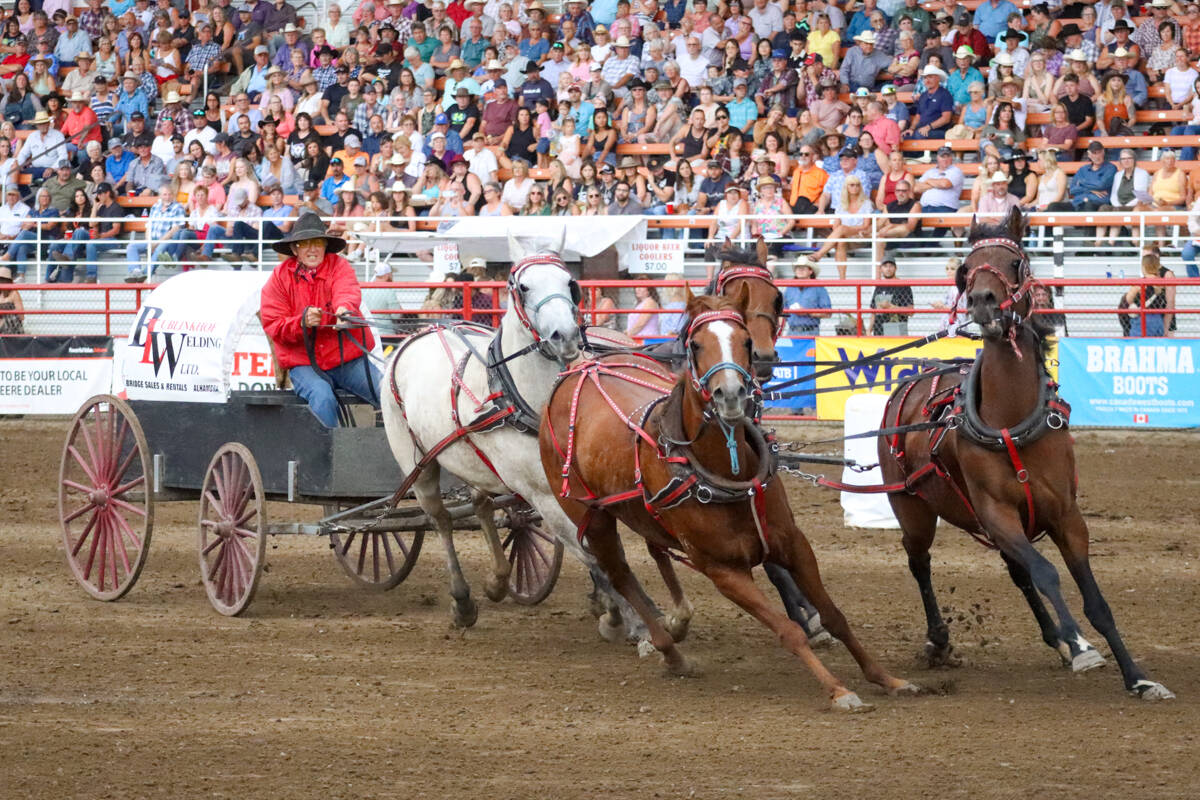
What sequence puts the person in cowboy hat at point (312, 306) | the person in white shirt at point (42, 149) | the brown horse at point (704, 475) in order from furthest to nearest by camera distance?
the person in white shirt at point (42, 149) < the person in cowboy hat at point (312, 306) < the brown horse at point (704, 475)

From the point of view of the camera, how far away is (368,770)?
216 inches

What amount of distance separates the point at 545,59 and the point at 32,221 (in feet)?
24.2

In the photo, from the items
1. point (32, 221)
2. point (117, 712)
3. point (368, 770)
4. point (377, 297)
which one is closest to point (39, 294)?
point (32, 221)

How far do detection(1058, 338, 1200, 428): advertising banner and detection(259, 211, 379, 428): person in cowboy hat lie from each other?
27.3 feet

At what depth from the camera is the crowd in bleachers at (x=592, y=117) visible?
17781 millimetres

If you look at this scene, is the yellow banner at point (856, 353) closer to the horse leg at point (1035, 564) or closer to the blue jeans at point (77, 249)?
the horse leg at point (1035, 564)

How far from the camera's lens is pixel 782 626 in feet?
20.5

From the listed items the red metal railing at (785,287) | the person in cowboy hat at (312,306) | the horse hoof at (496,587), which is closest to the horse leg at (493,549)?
the horse hoof at (496,587)

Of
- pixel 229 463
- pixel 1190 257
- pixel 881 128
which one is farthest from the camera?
pixel 881 128

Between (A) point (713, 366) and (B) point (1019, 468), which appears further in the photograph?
(B) point (1019, 468)

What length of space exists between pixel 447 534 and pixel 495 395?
124 centimetres

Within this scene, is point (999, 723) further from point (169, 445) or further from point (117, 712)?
point (169, 445)

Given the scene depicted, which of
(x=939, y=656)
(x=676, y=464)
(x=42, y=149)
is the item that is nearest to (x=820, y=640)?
(x=939, y=656)

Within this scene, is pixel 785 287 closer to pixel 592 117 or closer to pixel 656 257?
pixel 656 257
